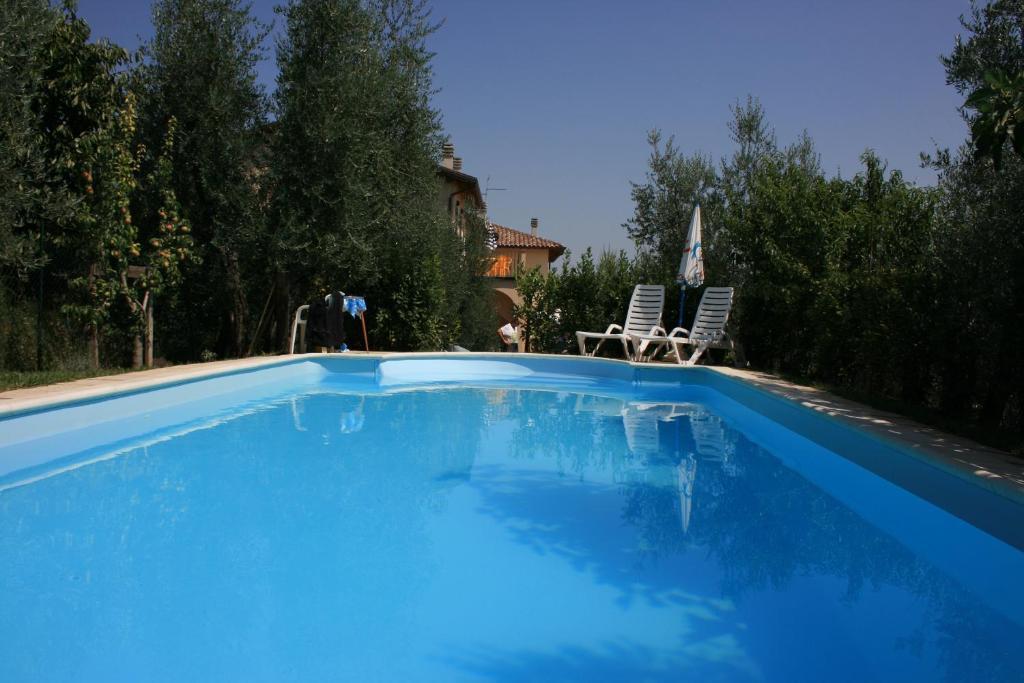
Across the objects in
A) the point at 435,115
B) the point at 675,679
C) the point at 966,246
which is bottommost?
the point at 675,679

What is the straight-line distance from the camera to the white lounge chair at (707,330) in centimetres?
1120

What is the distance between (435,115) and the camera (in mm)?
13062

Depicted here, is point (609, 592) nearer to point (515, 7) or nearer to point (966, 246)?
point (966, 246)

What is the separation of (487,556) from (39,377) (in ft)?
18.9

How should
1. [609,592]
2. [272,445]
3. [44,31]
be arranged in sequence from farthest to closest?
[44,31], [272,445], [609,592]

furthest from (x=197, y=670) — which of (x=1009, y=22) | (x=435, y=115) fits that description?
(x=435, y=115)

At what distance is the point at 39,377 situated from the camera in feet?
24.2

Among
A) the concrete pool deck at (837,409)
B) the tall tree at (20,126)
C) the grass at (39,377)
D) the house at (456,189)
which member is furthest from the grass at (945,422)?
the house at (456,189)

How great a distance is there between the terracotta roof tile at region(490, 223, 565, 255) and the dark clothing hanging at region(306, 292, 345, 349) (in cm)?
2722

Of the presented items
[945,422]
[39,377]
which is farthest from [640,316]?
[39,377]

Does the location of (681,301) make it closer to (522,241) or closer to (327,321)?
(327,321)

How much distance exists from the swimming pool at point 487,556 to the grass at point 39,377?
85cm

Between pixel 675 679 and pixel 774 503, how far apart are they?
2756 mm

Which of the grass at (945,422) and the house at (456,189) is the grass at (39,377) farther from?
the house at (456,189)
